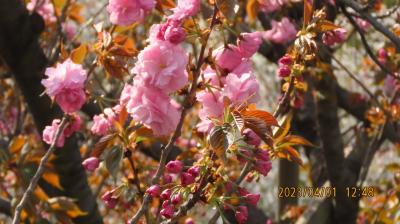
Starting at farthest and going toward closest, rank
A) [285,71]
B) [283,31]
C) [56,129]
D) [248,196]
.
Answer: [283,31] → [56,129] → [285,71] → [248,196]

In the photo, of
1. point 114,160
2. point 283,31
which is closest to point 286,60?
point 114,160

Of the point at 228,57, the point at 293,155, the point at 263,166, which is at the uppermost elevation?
the point at 228,57

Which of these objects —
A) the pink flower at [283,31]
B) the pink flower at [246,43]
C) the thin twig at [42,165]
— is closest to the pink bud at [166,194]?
the pink flower at [246,43]

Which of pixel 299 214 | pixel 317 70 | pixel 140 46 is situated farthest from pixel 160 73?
pixel 140 46

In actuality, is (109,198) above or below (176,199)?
below

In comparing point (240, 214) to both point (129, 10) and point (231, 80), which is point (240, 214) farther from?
point (129, 10)

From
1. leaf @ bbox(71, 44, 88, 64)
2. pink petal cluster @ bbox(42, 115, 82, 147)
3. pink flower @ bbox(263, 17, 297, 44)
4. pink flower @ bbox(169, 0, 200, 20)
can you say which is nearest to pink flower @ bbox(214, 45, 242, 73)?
pink flower @ bbox(169, 0, 200, 20)

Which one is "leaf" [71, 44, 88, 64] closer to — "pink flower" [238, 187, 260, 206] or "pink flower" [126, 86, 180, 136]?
"pink flower" [126, 86, 180, 136]

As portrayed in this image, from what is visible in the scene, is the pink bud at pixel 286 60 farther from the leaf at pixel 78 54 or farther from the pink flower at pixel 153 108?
the leaf at pixel 78 54
